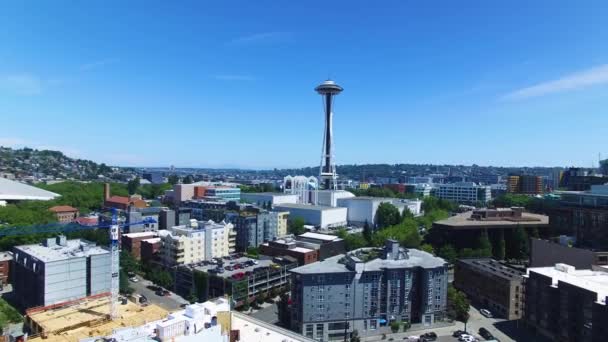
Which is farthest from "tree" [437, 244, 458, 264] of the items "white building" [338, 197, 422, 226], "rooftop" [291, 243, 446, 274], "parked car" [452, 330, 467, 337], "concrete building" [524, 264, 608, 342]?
"white building" [338, 197, 422, 226]

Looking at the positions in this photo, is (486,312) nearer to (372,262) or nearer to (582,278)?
(582,278)

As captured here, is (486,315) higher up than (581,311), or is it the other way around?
(581,311)

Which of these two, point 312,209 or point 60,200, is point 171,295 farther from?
point 60,200

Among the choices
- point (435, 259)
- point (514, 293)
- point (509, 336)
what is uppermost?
point (435, 259)

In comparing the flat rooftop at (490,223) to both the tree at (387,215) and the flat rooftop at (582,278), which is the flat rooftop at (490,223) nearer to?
the tree at (387,215)

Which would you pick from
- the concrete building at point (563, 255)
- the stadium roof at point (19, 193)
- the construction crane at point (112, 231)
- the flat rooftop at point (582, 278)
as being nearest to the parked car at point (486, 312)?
the flat rooftop at point (582, 278)

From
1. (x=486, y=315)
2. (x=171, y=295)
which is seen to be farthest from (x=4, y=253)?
(x=486, y=315)

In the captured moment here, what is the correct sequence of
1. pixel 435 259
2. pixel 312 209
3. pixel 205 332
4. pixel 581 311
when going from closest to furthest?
pixel 205 332, pixel 581 311, pixel 435 259, pixel 312 209
